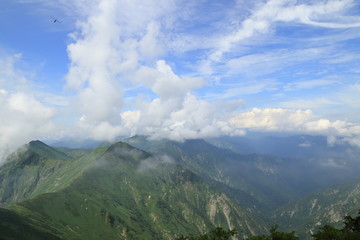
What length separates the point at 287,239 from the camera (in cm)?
7306

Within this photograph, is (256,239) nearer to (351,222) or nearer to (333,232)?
(333,232)

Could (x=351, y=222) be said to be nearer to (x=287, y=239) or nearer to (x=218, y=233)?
(x=287, y=239)

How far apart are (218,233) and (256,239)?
11923 mm

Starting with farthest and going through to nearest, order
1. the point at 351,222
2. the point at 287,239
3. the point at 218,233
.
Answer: the point at 351,222, the point at 218,233, the point at 287,239

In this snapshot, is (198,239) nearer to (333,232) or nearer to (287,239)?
(287,239)

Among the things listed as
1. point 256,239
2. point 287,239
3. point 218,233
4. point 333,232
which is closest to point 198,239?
point 218,233

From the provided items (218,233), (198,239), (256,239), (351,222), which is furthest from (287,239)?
(351,222)

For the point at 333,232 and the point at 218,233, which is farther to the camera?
the point at 218,233

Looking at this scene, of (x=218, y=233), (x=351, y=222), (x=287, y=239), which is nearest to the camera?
(x=287, y=239)

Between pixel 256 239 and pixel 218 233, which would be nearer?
pixel 256 239

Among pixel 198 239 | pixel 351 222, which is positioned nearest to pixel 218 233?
pixel 198 239

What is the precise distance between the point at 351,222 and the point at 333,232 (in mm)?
21814

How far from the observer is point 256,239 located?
248 feet

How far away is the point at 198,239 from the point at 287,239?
25.3 metres
